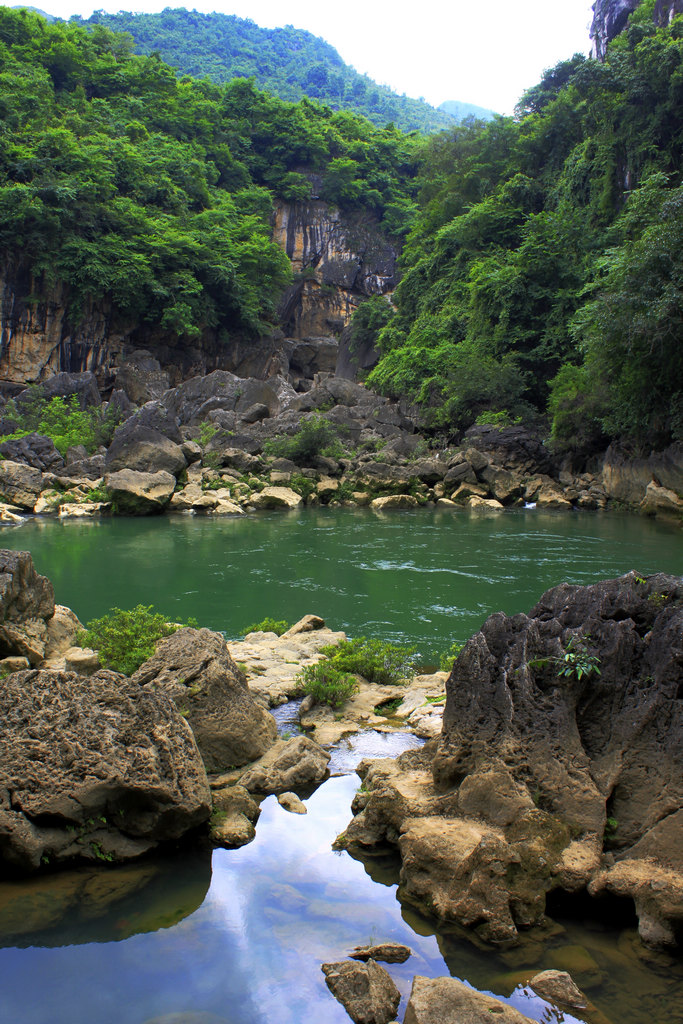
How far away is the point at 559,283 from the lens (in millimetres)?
31094

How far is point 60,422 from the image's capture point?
97.8ft

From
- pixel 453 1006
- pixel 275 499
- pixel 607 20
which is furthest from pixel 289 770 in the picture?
pixel 607 20

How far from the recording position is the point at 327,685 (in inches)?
247

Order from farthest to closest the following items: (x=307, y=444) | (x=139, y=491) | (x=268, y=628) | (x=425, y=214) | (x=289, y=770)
Result: 1. (x=425, y=214)
2. (x=307, y=444)
3. (x=139, y=491)
4. (x=268, y=628)
5. (x=289, y=770)

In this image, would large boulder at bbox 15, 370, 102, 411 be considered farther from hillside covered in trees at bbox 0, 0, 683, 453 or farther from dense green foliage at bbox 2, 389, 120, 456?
hillside covered in trees at bbox 0, 0, 683, 453

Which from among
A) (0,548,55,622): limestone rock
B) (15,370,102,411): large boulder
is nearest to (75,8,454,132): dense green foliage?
(15,370,102,411): large boulder

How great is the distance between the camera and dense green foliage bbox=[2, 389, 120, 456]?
2834 cm

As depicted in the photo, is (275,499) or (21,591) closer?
(21,591)

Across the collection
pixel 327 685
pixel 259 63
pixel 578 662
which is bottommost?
pixel 327 685

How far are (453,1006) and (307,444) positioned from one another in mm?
25531

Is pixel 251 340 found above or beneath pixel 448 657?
above

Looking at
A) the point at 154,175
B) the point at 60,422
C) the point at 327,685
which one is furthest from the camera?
the point at 154,175

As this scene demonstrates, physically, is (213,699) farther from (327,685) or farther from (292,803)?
(327,685)

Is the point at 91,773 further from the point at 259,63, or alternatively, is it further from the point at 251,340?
the point at 259,63
